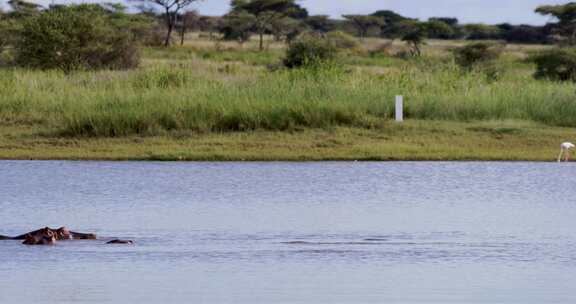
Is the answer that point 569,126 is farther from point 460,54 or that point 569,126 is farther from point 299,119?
point 460,54

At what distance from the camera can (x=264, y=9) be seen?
6719 cm

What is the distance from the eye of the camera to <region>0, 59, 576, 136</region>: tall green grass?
20984mm

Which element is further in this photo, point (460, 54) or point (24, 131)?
point (460, 54)

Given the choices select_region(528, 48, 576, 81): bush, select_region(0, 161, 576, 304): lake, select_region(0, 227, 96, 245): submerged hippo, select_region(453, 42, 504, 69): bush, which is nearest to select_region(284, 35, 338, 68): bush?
select_region(528, 48, 576, 81): bush

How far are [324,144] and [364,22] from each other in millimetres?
60726

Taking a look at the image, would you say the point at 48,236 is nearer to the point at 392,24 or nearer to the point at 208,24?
the point at 392,24

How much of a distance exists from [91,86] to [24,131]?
4211 millimetres

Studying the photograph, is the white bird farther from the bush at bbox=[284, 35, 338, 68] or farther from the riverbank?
the bush at bbox=[284, 35, 338, 68]

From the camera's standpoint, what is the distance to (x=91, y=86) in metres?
25.4

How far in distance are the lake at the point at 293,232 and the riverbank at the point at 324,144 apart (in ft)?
2.91

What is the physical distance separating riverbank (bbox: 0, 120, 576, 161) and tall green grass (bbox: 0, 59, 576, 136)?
0.40m

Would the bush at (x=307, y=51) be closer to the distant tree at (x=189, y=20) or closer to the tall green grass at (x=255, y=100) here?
the tall green grass at (x=255, y=100)

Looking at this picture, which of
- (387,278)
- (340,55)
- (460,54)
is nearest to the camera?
(387,278)

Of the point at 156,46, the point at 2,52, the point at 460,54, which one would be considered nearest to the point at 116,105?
the point at 2,52
